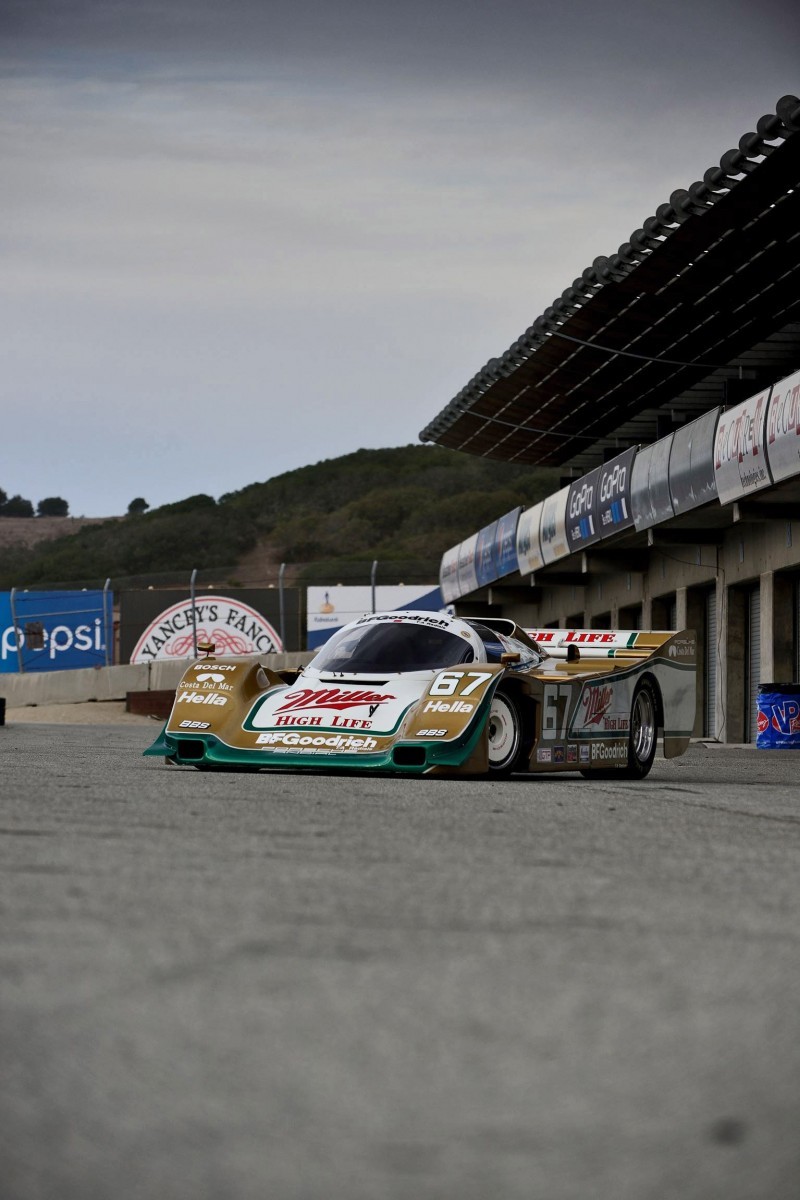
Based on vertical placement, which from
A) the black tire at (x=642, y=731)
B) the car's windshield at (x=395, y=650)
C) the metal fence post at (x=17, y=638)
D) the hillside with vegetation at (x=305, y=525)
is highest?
the hillside with vegetation at (x=305, y=525)

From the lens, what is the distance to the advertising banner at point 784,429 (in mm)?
19688

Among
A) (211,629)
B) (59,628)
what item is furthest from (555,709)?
(59,628)

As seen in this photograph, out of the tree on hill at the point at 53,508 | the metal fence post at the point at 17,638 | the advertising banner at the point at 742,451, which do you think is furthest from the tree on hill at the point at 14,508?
the advertising banner at the point at 742,451

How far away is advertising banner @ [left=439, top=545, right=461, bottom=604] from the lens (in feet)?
145

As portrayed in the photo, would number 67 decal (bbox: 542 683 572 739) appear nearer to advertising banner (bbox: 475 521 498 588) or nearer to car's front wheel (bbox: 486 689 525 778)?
car's front wheel (bbox: 486 689 525 778)

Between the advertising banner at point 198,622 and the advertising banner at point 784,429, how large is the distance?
2816 centimetres

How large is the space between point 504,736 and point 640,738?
2.26 metres

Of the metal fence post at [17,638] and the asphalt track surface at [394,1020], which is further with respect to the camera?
the metal fence post at [17,638]

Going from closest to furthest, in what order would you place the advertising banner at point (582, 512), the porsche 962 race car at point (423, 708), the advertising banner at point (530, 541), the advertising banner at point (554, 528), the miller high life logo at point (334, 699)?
the porsche 962 race car at point (423, 708)
the miller high life logo at point (334, 699)
the advertising banner at point (582, 512)
the advertising banner at point (554, 528)
the advertising banner at point (530, 541)

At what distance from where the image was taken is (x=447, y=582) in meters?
45.2

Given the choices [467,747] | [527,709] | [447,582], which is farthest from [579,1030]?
[447,582]

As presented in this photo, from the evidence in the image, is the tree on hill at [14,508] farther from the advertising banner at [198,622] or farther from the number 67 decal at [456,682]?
the number 67 decal at [456,682]

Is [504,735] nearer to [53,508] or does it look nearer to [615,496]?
[615,496]

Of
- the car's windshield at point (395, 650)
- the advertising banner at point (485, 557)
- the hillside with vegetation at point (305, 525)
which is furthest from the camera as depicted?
the hillside with vegetation at point (305, 525)
